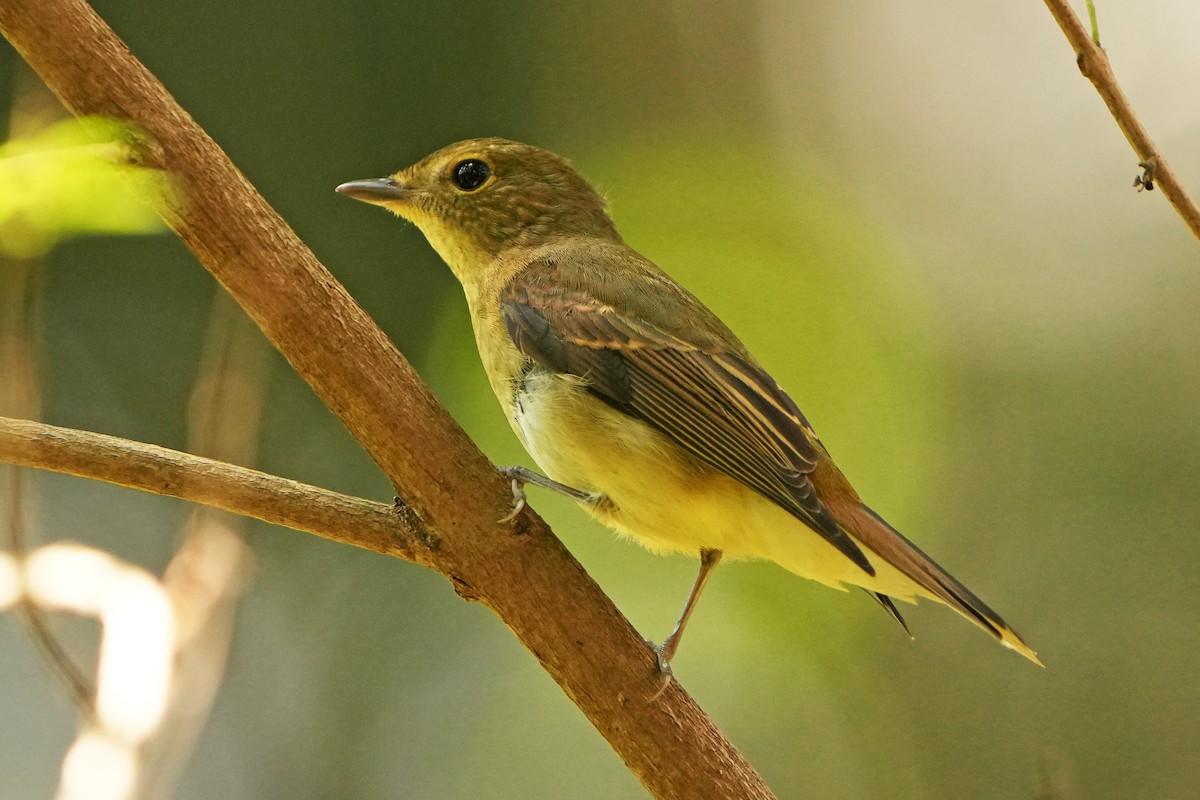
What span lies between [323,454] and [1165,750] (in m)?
3.74

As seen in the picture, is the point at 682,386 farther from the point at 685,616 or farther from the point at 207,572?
the point at 207,572

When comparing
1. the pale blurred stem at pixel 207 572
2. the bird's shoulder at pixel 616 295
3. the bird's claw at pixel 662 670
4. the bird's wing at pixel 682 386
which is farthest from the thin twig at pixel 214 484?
the bird's shoulder at pixel 616 295

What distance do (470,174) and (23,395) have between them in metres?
1.65

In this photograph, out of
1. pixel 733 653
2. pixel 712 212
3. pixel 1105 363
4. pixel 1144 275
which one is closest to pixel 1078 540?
pixel 1105 363

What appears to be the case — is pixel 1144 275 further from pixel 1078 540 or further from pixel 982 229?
pixel 1078 540

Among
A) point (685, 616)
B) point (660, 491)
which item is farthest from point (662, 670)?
point (660, 491)

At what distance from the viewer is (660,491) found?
2.62 m

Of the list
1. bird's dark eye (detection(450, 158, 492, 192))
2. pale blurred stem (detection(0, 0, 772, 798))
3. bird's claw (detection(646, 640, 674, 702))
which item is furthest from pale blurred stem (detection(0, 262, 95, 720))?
bird's dark eye (detection(450, 158, 492, 192))

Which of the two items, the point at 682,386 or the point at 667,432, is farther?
the point at 682,386

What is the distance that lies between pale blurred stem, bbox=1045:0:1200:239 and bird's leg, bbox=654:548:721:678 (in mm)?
1165

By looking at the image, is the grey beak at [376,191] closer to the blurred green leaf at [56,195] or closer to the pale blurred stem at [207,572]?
the pale blurred stem at [207,572]

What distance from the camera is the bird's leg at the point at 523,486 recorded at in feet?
7.12

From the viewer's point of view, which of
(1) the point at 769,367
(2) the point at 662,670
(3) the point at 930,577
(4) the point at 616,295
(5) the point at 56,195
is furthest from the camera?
(1) the point at 769,367

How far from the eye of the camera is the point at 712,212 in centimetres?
495
